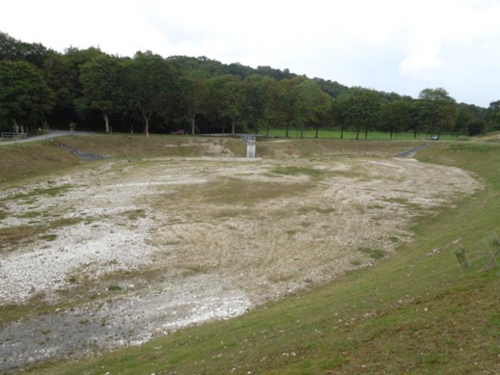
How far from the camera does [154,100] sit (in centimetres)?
7931

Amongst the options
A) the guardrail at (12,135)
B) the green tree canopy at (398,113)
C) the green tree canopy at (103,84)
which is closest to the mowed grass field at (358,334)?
the guardrail at (12,135)

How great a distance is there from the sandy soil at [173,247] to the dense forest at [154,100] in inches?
1244

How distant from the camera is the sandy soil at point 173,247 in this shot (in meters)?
16.5

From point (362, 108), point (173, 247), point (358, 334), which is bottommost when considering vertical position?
point (173, 247)

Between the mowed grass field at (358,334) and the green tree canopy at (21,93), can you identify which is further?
the green tree canopy at (21,93)

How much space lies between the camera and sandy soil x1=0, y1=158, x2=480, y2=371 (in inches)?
650

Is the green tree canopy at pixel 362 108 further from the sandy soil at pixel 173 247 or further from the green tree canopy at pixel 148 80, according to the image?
the sandy soil at pixel 173 247

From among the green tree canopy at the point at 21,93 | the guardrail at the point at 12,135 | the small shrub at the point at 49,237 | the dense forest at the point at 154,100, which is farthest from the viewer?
the dense forest at the point at 154,100

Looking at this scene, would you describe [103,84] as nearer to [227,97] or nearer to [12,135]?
[12,135]

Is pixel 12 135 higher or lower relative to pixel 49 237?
higher

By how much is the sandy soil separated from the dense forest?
3159cm

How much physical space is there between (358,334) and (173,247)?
1678 centimetres

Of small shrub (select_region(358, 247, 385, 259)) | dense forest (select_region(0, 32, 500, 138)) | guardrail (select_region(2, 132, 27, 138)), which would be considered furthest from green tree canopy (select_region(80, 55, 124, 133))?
small shrub (select_region(358, 247, 385, 259))

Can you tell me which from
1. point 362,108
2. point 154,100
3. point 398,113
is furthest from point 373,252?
point 398,113
